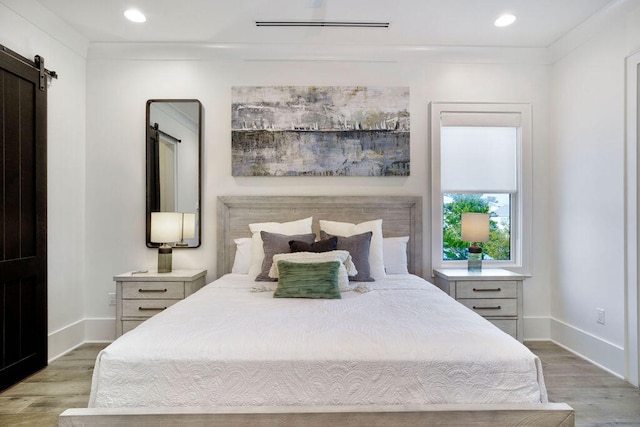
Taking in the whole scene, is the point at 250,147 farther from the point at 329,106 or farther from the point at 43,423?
the point at 43,423

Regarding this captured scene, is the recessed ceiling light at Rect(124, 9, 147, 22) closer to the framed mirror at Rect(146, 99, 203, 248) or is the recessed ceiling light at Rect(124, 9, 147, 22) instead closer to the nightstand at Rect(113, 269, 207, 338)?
the framed mirror at Rect(146, 99, 203, 248)

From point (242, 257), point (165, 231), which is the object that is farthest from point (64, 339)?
point (242, 257)

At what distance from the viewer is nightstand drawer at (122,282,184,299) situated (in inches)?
128

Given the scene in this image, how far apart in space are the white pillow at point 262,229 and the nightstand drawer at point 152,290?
25.6 inches

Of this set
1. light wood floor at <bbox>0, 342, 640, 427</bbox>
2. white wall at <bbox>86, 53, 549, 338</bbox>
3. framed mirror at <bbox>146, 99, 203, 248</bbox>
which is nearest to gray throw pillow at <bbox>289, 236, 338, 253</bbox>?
white wall at <bbox>86, 53, 549, 338</bbox>

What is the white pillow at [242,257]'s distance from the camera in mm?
3451

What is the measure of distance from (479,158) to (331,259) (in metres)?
2.06

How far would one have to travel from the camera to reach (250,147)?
374 cm

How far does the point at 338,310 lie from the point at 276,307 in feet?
1.16

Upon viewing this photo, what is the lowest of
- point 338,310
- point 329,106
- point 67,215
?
point 338,310

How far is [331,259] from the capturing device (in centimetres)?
270

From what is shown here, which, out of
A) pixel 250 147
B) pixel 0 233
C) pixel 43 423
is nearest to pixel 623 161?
pixel 250 147

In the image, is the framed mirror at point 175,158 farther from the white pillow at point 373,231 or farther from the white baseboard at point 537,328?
the white baseboard at point 537,328

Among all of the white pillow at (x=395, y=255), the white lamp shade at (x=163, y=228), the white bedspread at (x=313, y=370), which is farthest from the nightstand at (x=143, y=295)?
the white pillow at (x=395, y=255)
